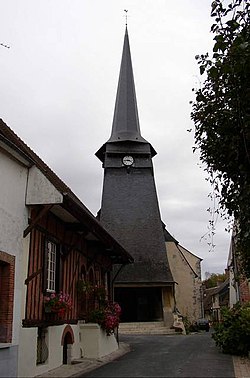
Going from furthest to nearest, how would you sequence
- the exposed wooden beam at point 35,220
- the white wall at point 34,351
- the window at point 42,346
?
1. the window at point 42,346
2. the exposed wooden beam at point 35,220
3. the white wall at point 34,351

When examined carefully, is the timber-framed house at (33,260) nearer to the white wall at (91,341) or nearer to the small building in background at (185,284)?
the white wall at (91,341)

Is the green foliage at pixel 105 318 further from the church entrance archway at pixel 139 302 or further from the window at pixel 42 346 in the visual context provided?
the church entrance archway at pixel 139 302

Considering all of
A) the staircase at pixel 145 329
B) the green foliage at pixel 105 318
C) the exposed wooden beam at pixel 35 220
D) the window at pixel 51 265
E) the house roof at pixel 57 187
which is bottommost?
the staircase at pixel 145 329

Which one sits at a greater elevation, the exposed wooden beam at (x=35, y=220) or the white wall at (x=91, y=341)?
the exposed wooden beam at (x=35, y=220)

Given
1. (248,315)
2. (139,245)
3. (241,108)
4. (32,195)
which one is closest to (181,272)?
(139,245)

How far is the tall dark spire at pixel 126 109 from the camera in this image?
112ft

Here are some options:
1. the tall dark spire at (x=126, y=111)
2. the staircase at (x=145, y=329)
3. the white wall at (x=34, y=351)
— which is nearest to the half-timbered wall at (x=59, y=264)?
the white wall at (x=34, y=351)

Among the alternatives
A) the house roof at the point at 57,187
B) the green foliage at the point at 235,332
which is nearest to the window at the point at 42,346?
the house roof at the point at 57,187

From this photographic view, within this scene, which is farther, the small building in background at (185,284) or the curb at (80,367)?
the small building in background at (185,284)

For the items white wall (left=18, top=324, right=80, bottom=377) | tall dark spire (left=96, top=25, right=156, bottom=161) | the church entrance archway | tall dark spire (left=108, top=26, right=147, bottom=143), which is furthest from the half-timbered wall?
tall dark spire (left=108, top=26, right=147, bottom=143)

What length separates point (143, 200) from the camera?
32.7 m

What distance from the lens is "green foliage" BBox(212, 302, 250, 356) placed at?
12609 millimetres

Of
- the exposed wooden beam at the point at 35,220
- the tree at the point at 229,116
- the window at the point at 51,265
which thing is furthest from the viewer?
the window at the point at 51,265

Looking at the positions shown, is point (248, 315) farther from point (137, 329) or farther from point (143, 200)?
point (143, 200)
